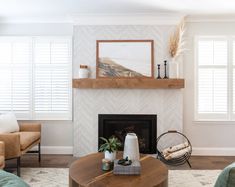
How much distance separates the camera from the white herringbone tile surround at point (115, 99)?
444 cm

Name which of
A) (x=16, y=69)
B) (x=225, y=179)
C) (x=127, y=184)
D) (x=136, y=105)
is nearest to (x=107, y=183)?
(x=127, y=184)

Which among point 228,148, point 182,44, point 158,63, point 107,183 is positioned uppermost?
point 182,44

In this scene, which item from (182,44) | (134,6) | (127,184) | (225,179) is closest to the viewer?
(225,179)

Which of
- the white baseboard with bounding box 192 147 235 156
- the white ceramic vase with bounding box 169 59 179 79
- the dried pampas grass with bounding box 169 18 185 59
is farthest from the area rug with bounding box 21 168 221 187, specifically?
the dried pampas grass with bounding box 169 18 185 59

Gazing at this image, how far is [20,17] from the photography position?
462cm

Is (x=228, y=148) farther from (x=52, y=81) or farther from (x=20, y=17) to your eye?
(x=20, y=17)

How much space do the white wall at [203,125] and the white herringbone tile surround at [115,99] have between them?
30cm

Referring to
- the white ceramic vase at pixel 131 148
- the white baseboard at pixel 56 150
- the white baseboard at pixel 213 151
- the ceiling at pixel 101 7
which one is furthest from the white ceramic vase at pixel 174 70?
the white baseboard at pixel 56 150

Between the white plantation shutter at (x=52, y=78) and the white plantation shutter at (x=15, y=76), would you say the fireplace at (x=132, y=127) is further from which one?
the white plantation shutter at (x=15, y=76)

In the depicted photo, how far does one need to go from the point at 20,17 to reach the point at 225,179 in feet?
14.5

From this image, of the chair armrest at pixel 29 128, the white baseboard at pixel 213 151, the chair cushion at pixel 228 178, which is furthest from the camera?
the white baseboard at pixel 213 151

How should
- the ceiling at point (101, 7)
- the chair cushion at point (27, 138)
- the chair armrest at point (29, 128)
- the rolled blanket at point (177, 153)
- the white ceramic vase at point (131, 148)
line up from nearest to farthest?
the white ceramic vase at point (131, 148) < the chair cushion at point (27, 138) < the ceiling at point (101, 7) < the rolled blanket at point (177, 153) < the chair armrest at point (29, 128)

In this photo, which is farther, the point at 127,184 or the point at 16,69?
the point at 16,69

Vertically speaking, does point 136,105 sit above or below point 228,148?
above
